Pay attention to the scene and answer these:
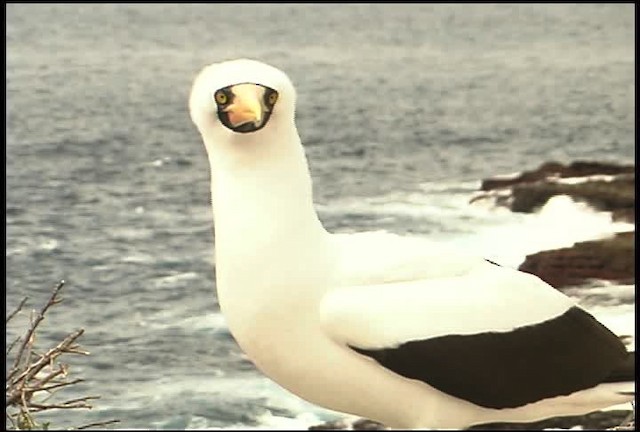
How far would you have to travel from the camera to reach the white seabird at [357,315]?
161 centimetres

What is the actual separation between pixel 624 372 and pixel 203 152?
3.69 m

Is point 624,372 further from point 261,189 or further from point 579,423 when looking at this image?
point 579,423

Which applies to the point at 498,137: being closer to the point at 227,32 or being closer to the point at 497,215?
the point at 497,215

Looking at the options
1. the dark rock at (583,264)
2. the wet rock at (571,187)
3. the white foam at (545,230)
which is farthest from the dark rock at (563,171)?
the dark rock at (583,264)

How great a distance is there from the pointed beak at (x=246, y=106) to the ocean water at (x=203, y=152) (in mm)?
2735

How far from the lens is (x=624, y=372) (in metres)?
1.70

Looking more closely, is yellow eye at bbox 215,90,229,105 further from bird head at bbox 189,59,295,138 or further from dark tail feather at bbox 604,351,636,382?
dark tail feather at bbox 604,351,636,382

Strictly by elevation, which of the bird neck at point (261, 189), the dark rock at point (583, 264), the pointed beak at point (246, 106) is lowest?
the dark rock at point (583, 264)

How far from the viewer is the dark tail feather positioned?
1688 mm

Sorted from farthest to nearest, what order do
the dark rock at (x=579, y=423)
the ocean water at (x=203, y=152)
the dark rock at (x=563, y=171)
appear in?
1. the dark rock at (x=563, y=171)
2. the ocean water at (x=203, y=152)
3. the dark rock at (x=579, y=423)

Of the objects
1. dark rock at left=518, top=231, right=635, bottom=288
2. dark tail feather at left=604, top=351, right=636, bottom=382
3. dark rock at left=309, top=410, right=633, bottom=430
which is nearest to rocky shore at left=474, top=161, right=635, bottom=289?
dark rock at left=518, top=231, right=635, bottom=288

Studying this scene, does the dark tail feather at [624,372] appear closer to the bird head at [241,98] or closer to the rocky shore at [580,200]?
the bird head at [241,98]

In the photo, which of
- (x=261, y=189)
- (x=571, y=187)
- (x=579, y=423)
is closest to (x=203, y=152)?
(x=571, y=187)

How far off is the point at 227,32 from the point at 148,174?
106cm
